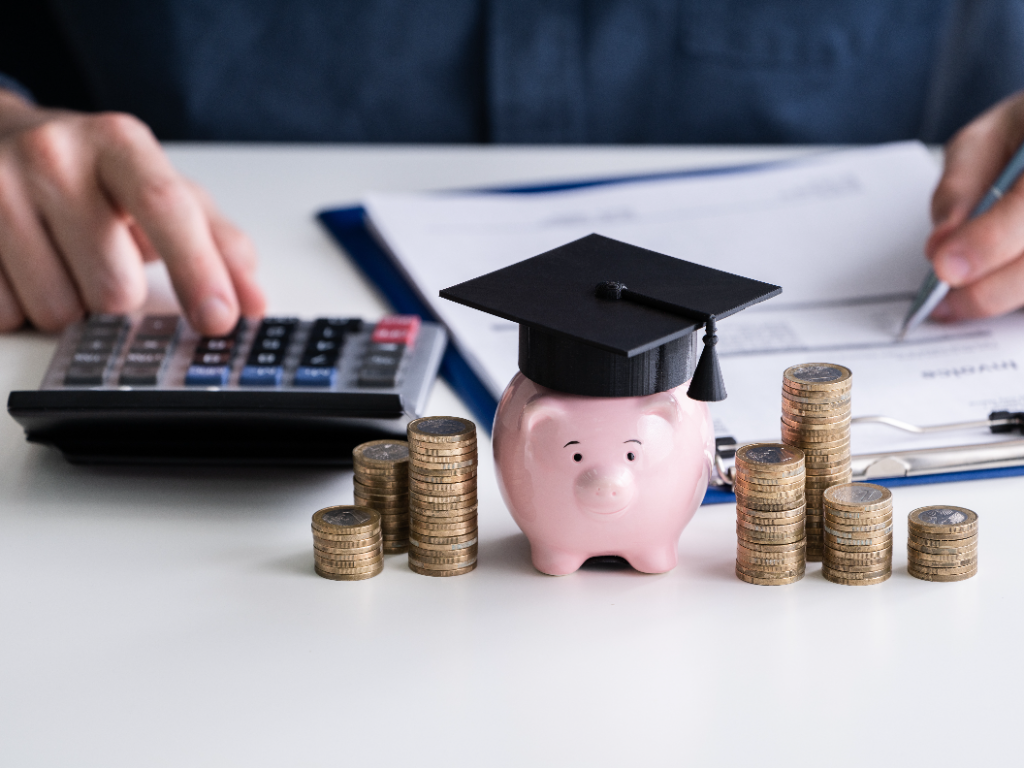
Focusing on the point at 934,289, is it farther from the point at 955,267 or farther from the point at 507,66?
the point at 507,66

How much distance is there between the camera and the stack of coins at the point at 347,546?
0.41 meters

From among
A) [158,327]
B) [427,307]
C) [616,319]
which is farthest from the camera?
[427,307]

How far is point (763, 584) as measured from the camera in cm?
41

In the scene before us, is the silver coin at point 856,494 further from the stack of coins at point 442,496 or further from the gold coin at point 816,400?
the stack of coins at point 442,496

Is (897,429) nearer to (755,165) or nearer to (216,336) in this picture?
(216,336)

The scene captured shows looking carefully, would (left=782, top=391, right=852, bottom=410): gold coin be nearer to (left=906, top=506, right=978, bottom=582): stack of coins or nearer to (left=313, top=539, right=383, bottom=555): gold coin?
(left=906, top=506, right=978, bottom=582): stack of coins

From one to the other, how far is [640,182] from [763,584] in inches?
21.2

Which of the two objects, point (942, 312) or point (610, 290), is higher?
point (610, 290)

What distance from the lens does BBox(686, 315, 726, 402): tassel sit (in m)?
0.37

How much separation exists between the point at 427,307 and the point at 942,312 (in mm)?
315

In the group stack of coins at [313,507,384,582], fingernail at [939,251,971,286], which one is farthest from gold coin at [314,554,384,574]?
fingernail at [939,251,971,286]

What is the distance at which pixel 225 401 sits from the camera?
485mm

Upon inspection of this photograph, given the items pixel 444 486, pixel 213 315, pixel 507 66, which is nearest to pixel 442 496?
pixel 444 486

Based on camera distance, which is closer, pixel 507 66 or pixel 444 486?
pixel 444 486
